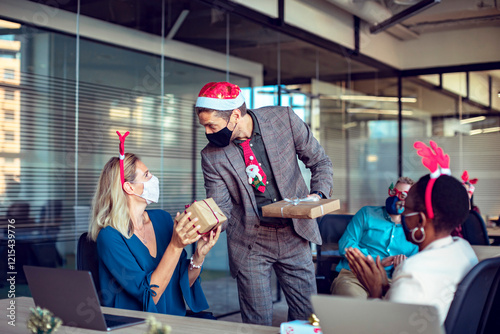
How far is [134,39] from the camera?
183 inches

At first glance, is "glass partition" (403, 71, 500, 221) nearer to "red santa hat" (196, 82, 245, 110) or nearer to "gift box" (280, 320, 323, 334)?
"red santa hat" (196, 82, 245, 110)

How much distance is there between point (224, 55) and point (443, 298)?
448 centimetres

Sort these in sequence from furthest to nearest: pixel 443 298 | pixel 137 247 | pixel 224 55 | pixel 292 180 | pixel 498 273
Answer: pixel 224 55 → pixel 292 180 → pixel 137 247 → pixel 498 273 → pixel 443 298

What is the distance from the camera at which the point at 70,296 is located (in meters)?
1.76

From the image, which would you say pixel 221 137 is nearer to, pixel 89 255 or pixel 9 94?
pixel 89 255

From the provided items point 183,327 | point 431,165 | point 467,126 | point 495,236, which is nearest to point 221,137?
point 183,327

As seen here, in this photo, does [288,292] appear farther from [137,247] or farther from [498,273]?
[498,273]

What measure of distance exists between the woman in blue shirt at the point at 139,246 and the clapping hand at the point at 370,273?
694 mm

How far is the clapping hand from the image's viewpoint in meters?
1.72

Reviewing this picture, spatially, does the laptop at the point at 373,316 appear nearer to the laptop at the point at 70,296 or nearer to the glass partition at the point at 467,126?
the laptop at the point at 70,296

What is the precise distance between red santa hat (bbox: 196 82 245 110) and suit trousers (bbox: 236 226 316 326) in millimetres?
665

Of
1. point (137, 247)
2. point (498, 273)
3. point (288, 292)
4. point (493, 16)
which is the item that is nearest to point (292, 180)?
point (288, 292)

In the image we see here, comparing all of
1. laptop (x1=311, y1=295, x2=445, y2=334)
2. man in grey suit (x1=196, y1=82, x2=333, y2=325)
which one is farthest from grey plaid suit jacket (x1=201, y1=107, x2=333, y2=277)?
laptop (x1=311, y1=295, x2=445, y2=334)

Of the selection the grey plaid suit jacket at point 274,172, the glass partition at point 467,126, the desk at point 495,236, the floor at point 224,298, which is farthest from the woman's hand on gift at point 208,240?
the glass partition at point 467,126
